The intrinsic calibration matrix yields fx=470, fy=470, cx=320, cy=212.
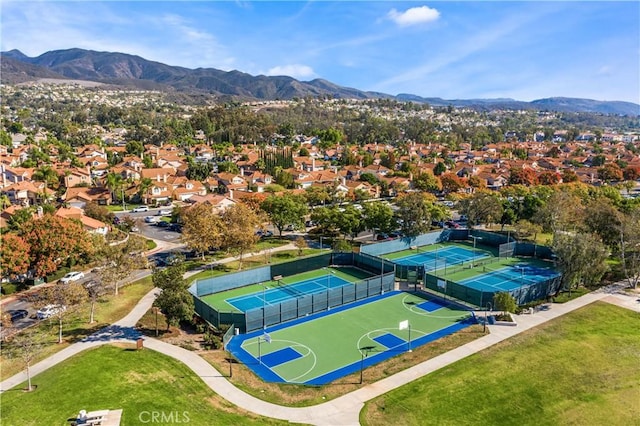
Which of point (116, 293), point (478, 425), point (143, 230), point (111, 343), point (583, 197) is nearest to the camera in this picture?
point (478, 425)

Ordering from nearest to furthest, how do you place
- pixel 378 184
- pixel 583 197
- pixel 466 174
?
pixel 583 197
pixel 378 184
pixel 466 174

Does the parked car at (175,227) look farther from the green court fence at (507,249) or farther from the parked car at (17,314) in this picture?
the green court fence at (507,249)

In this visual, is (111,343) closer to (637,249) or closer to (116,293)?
(116,293)

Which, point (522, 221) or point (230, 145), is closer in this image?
point (522, 221)

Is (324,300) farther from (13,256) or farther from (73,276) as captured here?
(13,256)

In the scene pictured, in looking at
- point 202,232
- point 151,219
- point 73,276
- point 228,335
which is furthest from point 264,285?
point 151,219

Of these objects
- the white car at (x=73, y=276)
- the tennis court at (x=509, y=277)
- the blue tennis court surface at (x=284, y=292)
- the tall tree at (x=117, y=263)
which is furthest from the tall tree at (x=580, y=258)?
the white car at (x=73, y=276)

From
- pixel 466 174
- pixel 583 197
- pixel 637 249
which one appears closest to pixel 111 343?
pixel 637 249
